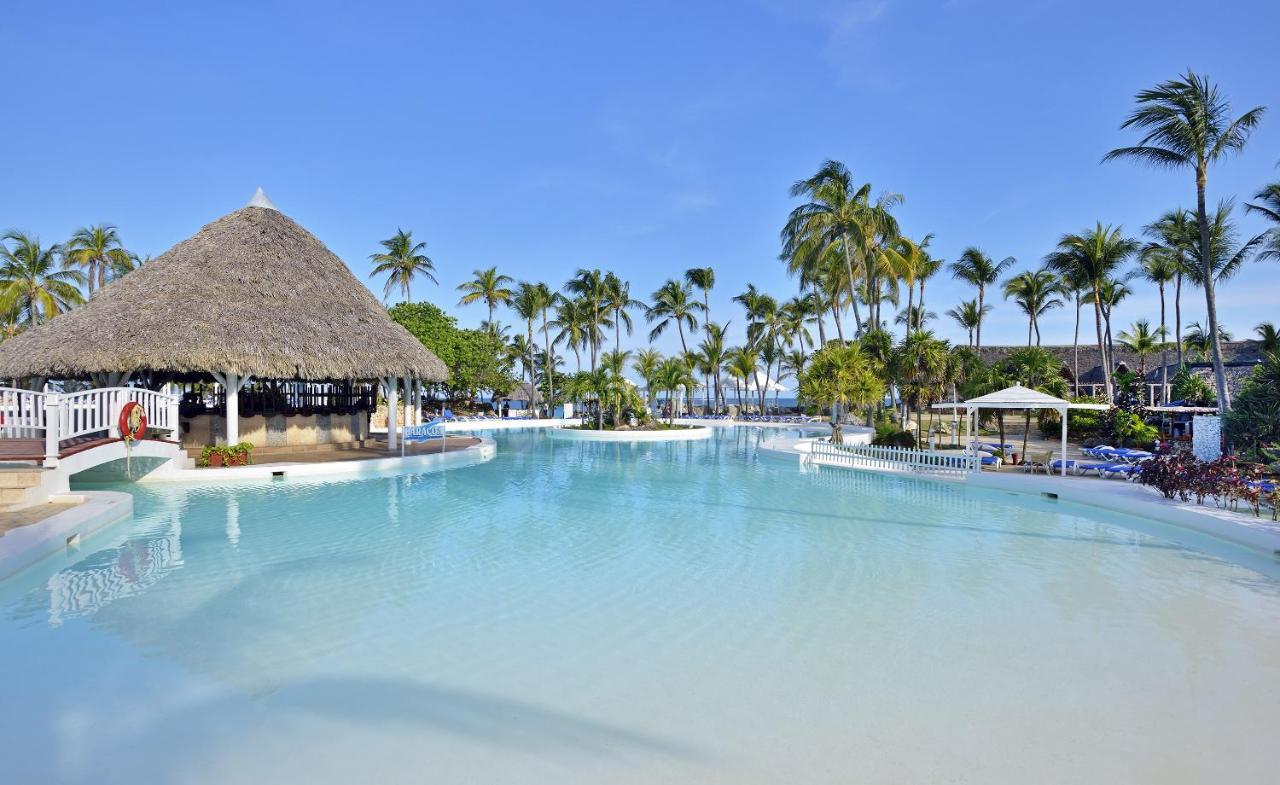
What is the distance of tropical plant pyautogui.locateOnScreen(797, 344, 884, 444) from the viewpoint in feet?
69.9

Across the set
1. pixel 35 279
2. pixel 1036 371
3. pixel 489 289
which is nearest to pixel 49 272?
pixel 35 279

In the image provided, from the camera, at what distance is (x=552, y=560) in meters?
7.50

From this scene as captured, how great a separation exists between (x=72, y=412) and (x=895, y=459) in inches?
733

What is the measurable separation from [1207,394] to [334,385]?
1337 inches

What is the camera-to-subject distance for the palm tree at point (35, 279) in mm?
30391

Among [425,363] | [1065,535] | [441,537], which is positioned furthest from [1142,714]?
[425,363]

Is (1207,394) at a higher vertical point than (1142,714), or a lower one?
higher

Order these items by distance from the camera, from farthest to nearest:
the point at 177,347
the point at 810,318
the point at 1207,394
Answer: the point at 810,318 < the point at 1207,394 < the point at 177,347

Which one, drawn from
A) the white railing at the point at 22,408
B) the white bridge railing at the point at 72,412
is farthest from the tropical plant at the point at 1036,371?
the white railing at the point at 22,408

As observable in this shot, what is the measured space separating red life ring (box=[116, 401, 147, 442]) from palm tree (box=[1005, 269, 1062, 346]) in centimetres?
4043

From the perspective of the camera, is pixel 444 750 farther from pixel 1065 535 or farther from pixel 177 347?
pixel 177 347

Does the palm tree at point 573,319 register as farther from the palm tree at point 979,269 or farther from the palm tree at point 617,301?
the palm tree at point 979,269

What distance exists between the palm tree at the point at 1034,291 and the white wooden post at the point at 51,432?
41.4 metres

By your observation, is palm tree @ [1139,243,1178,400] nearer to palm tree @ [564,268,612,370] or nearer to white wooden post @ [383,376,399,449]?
palm tree @ [564,268,612,370]
